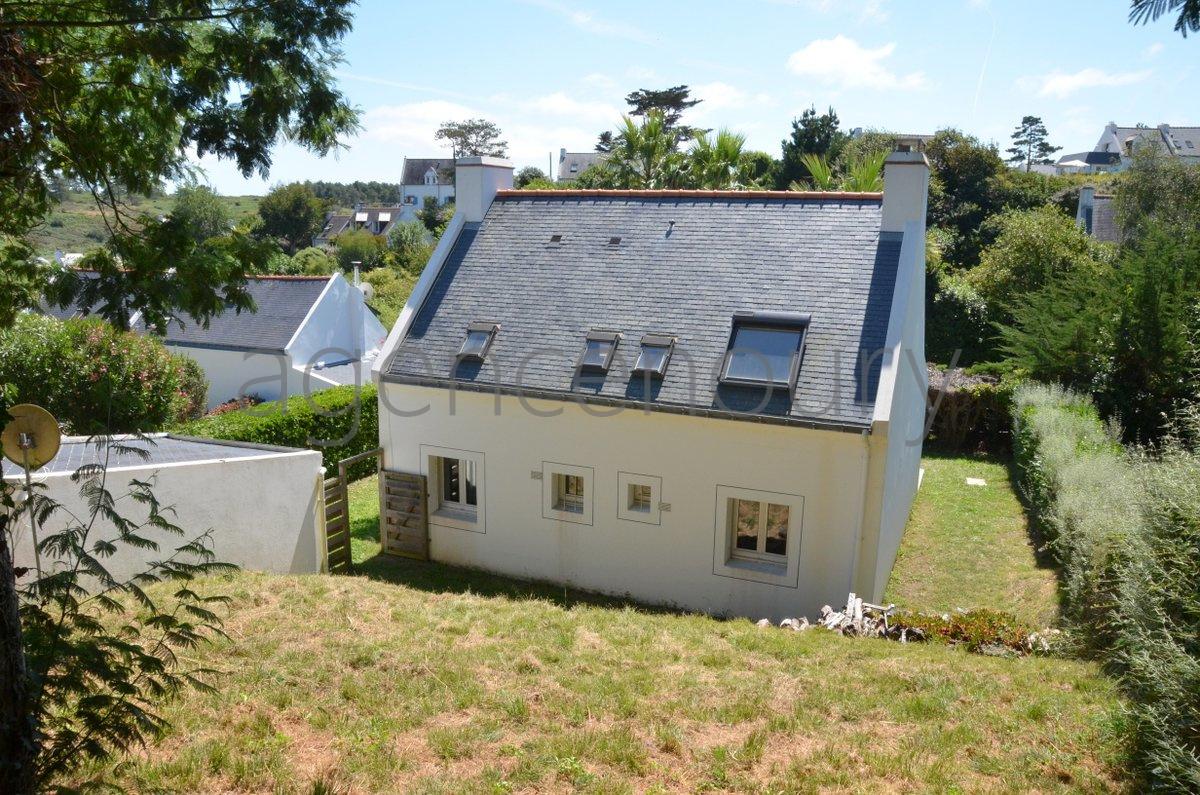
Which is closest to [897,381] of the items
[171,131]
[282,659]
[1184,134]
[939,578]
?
[939,578]

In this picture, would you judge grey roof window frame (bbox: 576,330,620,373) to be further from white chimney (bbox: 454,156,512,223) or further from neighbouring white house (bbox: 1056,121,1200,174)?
neighbouring white house (bbox: 1056,121,1200,174)

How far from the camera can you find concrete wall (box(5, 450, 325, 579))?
1141cm

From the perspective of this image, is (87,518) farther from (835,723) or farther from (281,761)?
(835,723)

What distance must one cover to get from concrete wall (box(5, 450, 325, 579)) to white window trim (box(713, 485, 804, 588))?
6812 millimetres

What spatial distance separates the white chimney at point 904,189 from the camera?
526 inches

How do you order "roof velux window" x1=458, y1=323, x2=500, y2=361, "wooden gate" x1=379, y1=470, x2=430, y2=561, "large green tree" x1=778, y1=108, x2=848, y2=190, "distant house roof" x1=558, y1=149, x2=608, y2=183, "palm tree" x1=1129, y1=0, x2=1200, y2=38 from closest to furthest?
1. "palm tree" x1=1129, y1=0, x2=1200, y2=38
2. "roof velux window" x1=458, y1=323, x2=500, y2=361
3. "wooden gate" x1=379, y1=470, x2=430, y2=561
4. "large green tree" x1=778, y1=108, x2=848, y2=190
5. "distant house roof" x1=558, y1=149, x2=608, y2=183

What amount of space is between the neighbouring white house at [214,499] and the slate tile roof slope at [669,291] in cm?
274

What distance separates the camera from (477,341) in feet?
48.7

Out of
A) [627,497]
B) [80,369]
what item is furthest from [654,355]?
[80,369]

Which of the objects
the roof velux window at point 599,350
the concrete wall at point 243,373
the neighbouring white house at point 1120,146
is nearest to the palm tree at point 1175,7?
the roof velux window at point 599,350

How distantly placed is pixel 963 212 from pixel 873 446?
41920mm

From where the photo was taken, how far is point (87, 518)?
11555 millimetres

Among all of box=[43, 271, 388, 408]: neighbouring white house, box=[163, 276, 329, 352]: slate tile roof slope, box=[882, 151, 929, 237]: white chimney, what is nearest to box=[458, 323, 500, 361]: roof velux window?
box=[882, 151, 929, 237]: white chimney

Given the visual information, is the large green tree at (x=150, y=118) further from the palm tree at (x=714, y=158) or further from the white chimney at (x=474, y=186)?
the palm tree at (x=714, y=158)
